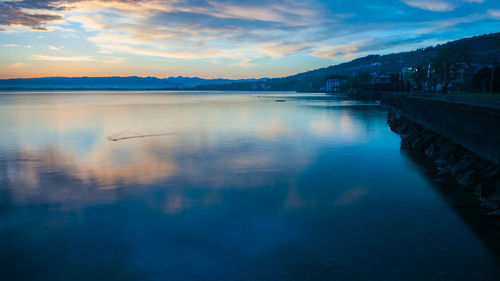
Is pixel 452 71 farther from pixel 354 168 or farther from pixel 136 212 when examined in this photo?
pixel 136 212

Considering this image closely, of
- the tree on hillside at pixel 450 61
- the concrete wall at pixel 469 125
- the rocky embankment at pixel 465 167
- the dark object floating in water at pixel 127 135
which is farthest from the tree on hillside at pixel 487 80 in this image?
the dark object floating in water at pixel 127 135

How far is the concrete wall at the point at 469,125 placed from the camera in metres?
12.5

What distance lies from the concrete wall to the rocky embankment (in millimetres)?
311

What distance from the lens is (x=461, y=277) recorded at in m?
6.52

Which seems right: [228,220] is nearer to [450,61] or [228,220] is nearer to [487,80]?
[487,80]

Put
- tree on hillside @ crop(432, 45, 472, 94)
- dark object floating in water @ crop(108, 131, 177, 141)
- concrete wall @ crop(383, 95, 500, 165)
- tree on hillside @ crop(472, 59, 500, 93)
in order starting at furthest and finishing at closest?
tree on hillside @ crop(432, 45, 472, 94), tree on hillside @ crop(472, 59, 500, 93), dark object floating in water @ crop(108, 131, 177, 141), concrete wall @ crop(383, 95, 500, 165)

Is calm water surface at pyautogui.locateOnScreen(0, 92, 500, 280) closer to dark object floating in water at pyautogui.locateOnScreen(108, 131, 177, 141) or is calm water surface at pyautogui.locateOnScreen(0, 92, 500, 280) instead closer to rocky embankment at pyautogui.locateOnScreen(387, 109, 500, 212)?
rocky embankment at pyautogui.locateOnScreen(387, 109, 500, 212)

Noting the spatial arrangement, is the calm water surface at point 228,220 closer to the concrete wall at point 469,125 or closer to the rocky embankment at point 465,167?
the rocky embankment at point 465,167

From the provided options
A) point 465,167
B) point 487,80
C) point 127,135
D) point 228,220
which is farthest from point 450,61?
point 228,220

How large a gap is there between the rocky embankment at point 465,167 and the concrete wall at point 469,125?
0.31 meters

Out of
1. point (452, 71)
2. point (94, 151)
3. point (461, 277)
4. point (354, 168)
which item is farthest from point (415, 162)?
point (452, 71)

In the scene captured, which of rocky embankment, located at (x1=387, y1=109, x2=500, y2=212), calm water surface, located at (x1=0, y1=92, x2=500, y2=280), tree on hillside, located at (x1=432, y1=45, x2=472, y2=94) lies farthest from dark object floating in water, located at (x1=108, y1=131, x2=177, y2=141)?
tree on hillside, located at (x1=432, y1=45, x2=472, y2=94)

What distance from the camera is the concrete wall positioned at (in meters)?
12.5

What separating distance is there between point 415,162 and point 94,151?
17616 millimetres
